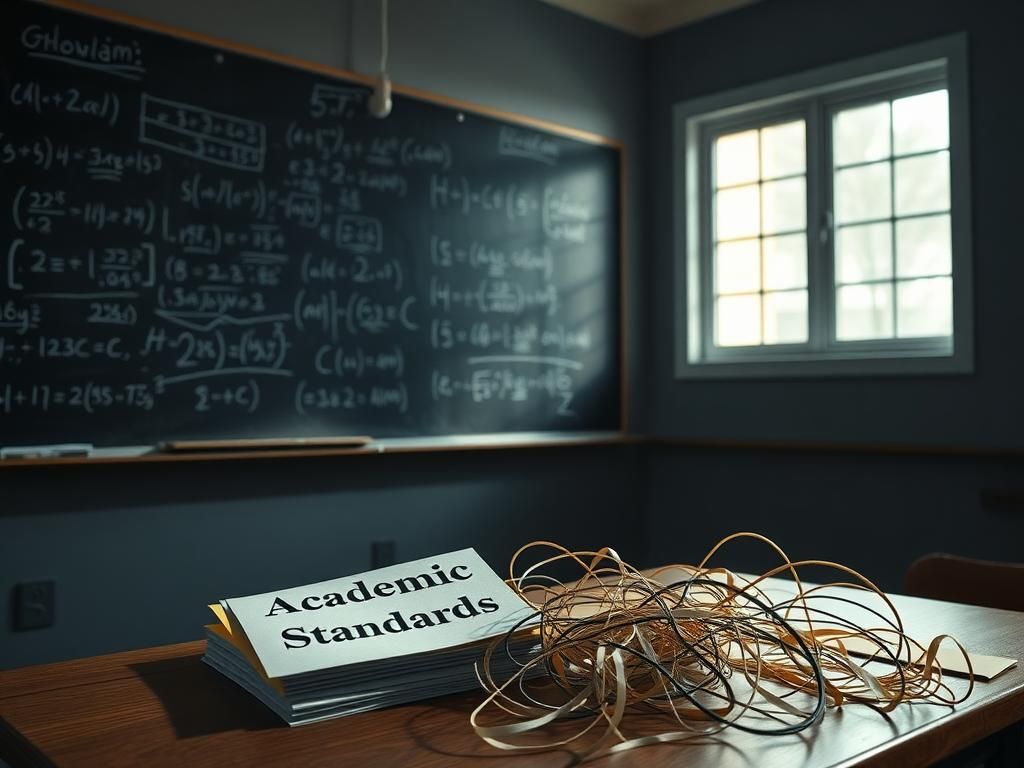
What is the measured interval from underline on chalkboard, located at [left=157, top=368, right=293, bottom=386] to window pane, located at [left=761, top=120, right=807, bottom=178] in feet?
6.87

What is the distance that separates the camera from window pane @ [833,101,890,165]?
11.2 feet

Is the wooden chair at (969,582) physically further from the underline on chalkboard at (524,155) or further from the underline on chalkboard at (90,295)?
the underline on chalkboard at (524,155)

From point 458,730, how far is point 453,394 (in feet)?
8.16

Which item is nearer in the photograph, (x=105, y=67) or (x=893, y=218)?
(x=105, y=67)

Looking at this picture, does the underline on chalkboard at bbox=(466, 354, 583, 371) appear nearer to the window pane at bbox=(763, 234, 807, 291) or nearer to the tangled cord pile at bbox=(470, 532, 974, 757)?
the window pane at bbox=(763, 234, 807, 291)

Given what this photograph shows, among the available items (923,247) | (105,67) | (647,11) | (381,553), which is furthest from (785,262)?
(105,67)

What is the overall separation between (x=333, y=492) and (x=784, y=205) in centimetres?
207

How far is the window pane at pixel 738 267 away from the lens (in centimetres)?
380

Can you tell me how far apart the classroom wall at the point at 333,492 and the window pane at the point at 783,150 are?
54 centimetres

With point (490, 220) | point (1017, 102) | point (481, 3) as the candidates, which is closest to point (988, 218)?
point (1017, 102)

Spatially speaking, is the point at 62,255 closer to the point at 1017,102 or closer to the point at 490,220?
the point at 490,220

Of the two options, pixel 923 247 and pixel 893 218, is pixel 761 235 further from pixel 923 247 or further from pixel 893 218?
pixel 923 247

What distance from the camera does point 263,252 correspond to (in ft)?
9.26

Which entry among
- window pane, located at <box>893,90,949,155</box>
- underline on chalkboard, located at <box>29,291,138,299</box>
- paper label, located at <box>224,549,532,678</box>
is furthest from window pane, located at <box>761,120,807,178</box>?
paper label, located at <box>224,549,532,678</box>
